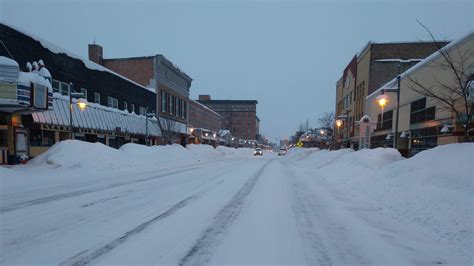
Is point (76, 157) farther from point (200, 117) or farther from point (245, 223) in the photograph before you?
point (200, 117)

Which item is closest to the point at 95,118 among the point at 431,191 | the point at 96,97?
the point at 96,97

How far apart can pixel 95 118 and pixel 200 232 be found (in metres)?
24.1

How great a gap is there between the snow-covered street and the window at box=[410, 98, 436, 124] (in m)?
13.4

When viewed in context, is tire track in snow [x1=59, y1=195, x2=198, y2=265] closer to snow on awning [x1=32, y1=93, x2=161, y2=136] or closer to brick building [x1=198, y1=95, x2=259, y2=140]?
snow on awning [x1=32, y1=93, x2=161, y2=136]

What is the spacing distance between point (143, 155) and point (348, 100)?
133 feet

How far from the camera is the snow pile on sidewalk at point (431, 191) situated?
17.5ft

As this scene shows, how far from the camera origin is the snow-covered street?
13.5 ft

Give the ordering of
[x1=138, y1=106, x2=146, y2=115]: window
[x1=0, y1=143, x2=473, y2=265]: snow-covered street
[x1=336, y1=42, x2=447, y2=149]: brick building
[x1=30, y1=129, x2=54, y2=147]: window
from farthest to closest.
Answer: [x1=336, y1=42, x2=447, y2=149]: brick building
[x1=138, y1=106, x2=146, y2=115]: window
[x1=30, y1=129, x2=54, y2=147]: window
[x1=0, y1=143, x2=473, y2=265]: snow-covered street

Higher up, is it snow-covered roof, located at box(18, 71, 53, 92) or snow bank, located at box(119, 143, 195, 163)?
snow-covered roof, located at box(18, 71, 53, 92)

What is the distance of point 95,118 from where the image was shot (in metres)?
25.6

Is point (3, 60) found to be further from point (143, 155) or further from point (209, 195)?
point (209, 195)

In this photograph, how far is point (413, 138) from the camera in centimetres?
2377

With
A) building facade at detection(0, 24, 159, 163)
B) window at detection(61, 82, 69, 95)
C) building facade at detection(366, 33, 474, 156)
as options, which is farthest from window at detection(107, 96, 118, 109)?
building facade at detection(366, 33, 474, 156)

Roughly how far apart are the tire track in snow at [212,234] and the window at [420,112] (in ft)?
61.4
